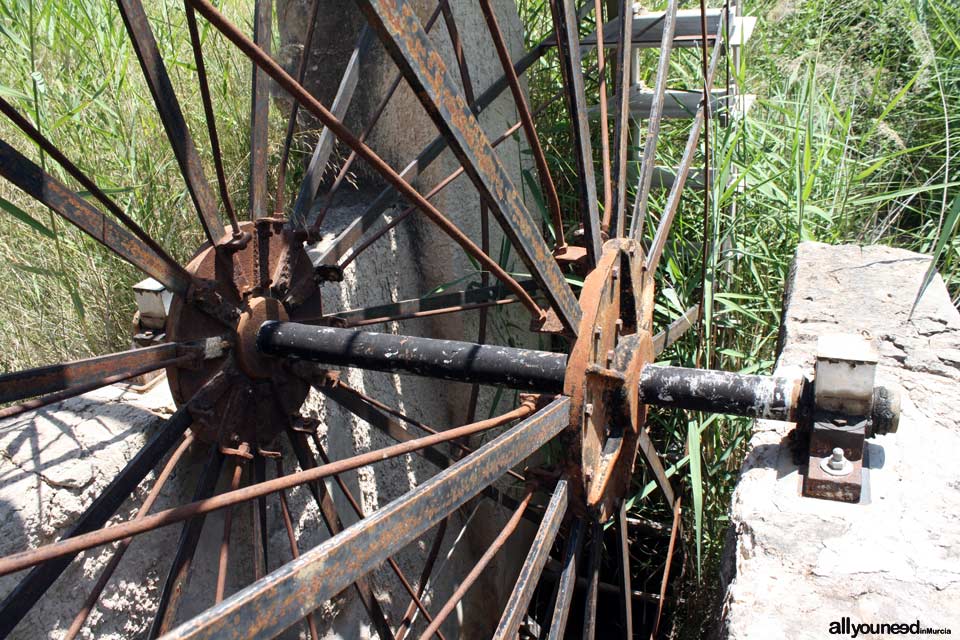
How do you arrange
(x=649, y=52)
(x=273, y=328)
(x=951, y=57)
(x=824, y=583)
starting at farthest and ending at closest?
(x=649, y=52) → (x=951, y=57) → (x=273, y=328) → (x=824, y=583)

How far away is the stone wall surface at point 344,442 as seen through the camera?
227cm

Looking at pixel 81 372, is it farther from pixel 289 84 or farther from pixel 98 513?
pixel 289 84

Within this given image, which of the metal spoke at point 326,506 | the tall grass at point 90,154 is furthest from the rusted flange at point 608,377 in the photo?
the tall grass at point 90,154

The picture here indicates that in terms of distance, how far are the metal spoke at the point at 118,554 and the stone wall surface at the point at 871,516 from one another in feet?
4.76

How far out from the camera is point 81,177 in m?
2.00

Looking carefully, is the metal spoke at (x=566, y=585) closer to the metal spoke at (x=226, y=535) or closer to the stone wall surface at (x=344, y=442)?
the metal spoke at (x=226, y=535)

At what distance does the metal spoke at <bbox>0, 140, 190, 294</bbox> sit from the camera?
1854mm

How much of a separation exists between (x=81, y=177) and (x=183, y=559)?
1011 millimetres

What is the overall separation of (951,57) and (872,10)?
2.96ft

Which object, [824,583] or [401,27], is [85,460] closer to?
[401,27]

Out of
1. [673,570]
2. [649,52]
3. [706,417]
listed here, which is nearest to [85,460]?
[706,417]

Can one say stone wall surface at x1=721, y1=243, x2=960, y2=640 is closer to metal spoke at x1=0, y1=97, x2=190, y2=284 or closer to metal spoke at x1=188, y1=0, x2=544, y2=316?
metal spoke at x1=188, y1=0, x2=544, y2=316

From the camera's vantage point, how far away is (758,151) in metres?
3.68

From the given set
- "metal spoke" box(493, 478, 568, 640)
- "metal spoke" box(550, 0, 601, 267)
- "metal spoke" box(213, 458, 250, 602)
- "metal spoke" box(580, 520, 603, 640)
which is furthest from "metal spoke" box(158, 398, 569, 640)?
"metal spoke" box(213, 458, 250, 602)
